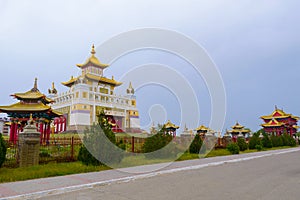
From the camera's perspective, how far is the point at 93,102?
36812mm

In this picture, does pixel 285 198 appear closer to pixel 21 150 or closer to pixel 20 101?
pixel 21 150

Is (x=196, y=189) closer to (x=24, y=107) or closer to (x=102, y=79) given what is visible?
(x=24, y=107)

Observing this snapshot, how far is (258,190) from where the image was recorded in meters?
5.61

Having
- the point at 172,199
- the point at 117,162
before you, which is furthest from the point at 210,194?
the point at 117,162

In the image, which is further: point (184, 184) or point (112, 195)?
point (184, 184)

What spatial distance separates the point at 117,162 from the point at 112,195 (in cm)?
481

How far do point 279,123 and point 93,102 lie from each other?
103 ft

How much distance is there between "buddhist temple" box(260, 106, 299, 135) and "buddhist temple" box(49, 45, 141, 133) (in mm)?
23124

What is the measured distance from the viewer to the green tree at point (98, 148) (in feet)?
31.7

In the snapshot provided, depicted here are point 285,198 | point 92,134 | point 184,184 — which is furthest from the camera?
point 92,134

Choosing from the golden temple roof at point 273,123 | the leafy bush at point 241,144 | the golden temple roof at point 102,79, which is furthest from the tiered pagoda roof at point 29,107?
the golden temple roof at point 273,123

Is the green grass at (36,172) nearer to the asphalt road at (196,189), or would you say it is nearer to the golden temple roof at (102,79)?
the asphalt road at (196,189)

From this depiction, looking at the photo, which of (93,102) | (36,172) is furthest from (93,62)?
(36,172)

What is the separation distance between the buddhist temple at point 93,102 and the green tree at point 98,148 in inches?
888
